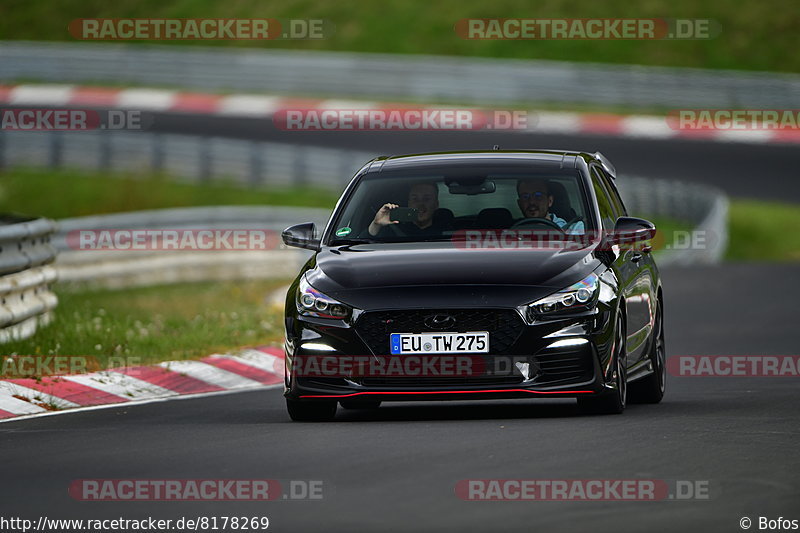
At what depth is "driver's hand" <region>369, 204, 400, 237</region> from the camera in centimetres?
1134

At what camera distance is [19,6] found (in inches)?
2276

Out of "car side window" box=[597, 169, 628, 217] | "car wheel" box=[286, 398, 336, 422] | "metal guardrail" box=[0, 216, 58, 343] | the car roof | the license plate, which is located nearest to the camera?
the license plate

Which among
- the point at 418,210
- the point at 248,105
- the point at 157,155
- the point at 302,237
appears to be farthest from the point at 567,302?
the point at 248,105

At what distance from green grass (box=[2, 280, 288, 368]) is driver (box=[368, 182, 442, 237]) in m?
3.10

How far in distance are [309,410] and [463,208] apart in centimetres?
180

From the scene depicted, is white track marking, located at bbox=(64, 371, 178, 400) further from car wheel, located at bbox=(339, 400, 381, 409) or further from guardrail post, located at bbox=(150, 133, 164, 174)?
guardrail post, located at bbox=(150, 133, 164, 174)

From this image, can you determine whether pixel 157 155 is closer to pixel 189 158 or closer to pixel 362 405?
pixel 189 158

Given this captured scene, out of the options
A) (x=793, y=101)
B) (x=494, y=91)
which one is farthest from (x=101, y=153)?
(x=793, y=101)

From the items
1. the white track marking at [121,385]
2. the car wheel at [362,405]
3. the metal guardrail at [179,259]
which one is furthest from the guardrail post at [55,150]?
the car wheel at [362,405]

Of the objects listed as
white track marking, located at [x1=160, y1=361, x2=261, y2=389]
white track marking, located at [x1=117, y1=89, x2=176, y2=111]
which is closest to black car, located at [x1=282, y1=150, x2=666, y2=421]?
white track marking, located at [x1=160, y1=361, x2=261, y2=389]

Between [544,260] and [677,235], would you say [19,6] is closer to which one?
[677,235]

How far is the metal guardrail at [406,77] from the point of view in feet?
138

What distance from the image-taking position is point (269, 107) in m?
44.9

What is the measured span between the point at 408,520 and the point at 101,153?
2981cm
